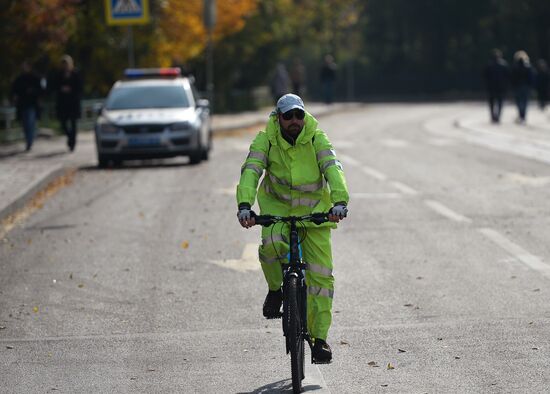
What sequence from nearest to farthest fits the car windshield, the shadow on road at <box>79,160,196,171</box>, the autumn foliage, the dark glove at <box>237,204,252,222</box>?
the dark glove at <box>237,204,252,222</box>
the shadow on road at <box>79,160,196,171</box>
the car windshield
the autumn foliage

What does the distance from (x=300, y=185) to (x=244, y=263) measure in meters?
4.75

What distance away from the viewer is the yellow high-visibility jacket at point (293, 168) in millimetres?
7570

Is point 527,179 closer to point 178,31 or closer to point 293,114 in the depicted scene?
point 293,114

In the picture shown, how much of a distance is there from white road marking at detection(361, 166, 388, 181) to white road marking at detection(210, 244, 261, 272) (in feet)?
26.6

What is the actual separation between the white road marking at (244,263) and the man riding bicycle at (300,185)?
4219 mm

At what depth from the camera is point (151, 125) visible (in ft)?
79.5

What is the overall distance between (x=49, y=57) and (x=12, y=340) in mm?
26592

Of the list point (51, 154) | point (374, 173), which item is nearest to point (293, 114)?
point (374, 173)

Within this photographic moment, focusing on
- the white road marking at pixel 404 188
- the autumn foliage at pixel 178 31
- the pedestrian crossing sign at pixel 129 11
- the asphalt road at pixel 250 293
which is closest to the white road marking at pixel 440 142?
the pedestrian crossing sign at pixel 129 11

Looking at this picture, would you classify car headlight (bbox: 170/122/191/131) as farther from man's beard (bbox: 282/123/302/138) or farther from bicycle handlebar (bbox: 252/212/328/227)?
bicycle handlebar (bbox: 252/212/328/227)

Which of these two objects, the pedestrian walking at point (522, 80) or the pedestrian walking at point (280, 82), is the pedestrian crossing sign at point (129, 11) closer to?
the pedestrian walking at point (522, 80)

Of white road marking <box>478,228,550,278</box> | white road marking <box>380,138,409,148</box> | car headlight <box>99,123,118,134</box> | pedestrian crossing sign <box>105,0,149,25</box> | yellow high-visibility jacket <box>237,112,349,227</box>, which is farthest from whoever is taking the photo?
white road marking <box>380,138,409,148</box>

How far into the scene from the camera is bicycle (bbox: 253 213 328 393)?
282 inches

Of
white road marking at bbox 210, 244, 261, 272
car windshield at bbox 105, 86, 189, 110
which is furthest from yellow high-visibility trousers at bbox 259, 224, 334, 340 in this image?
car windshield at bbox 105, 86, 189, 110
